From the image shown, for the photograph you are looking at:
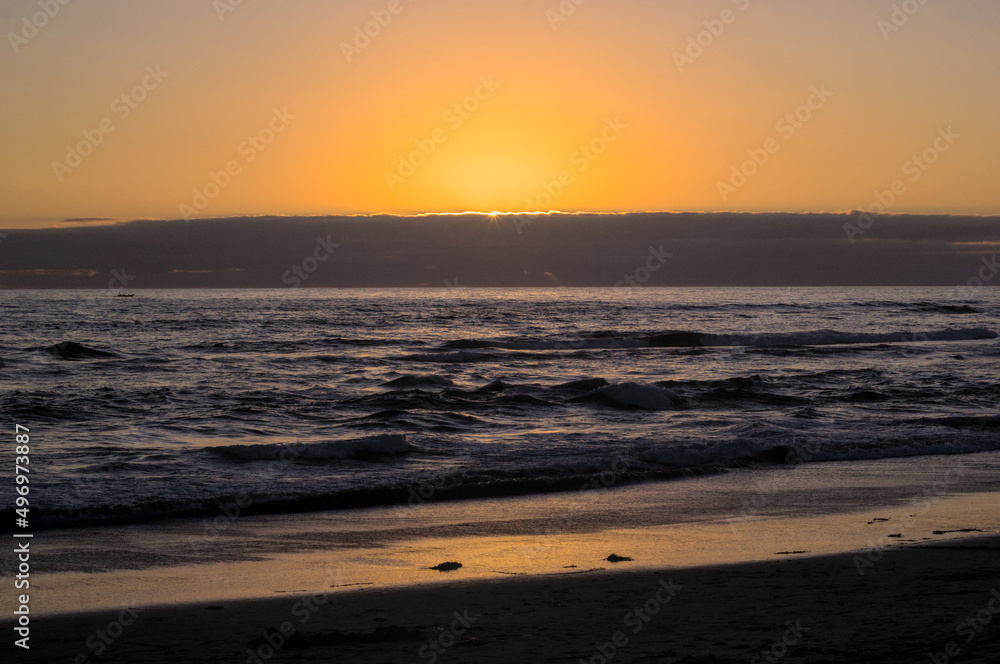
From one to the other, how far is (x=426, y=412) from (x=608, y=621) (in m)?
12.7

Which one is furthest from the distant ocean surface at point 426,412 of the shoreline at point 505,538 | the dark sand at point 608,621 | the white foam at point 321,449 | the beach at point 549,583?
the dark sand at point 608,621

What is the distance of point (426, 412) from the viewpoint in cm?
1814

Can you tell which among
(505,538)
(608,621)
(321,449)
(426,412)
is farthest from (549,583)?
(426,412)

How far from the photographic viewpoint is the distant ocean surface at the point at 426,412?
11289mm

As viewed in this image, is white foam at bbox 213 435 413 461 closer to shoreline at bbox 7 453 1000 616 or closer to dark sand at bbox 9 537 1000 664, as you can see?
shoreline at bbox 7 453 1000 616

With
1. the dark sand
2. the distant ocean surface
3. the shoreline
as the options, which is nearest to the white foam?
the distant ocean surface

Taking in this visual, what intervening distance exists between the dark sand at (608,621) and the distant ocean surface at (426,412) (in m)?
4.04

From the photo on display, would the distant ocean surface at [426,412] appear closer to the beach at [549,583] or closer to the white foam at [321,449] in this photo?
the white foam at [321,449]

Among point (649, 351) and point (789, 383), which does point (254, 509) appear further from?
point (649, 351)

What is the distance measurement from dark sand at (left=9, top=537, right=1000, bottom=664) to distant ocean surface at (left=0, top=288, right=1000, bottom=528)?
4.04m

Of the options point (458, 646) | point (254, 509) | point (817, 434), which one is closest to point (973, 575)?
point (458, 646)

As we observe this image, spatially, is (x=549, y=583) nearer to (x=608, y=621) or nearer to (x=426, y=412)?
(x=608, y=621)

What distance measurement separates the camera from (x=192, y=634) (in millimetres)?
5574

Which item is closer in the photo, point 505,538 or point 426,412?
point 505,538
